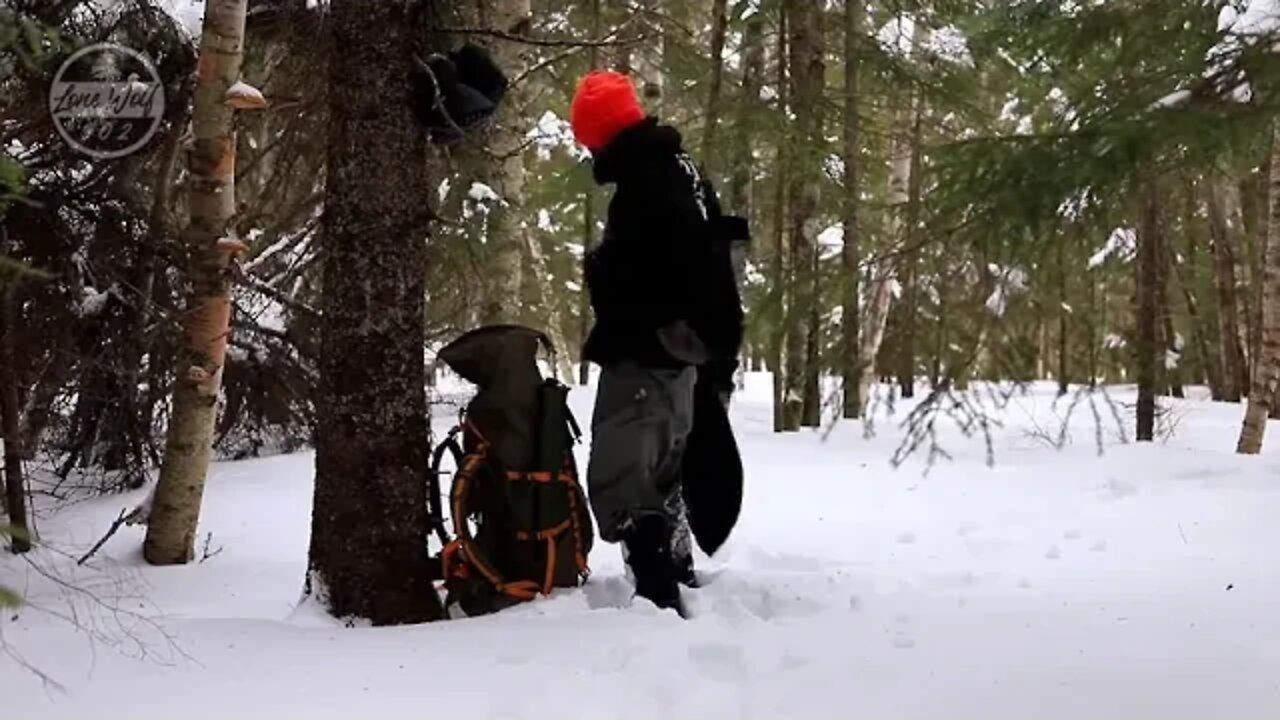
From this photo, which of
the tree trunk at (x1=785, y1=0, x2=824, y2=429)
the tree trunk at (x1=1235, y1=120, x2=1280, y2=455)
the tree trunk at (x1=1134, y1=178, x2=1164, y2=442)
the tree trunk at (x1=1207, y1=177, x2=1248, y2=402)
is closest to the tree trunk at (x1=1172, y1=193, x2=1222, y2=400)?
the tree trunk at (x1=1207, y1=177, x2=1248, y2=402)

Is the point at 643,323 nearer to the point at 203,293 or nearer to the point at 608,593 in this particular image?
the point at 608,593

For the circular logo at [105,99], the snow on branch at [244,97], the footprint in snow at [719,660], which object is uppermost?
the circular logo at [105,99]

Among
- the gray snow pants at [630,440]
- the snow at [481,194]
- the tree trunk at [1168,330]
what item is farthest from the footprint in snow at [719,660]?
the tree trunk at [1168,330]

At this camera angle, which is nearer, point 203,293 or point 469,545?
point 469,545

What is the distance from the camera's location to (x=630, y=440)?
4.01m

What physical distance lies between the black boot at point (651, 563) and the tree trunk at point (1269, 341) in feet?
25.1

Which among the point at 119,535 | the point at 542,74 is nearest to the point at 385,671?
the point at 119,535

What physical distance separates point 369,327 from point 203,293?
184 centimetres

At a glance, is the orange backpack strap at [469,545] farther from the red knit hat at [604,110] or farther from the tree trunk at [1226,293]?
the tree trunk at [1226,293]

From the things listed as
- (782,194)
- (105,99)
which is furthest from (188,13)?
(782,194)

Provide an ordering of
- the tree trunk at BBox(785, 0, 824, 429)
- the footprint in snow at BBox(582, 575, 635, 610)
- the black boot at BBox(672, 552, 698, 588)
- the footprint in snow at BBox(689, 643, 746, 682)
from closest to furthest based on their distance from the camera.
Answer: the footprint in snow at BBox(689, 643, 746, 682) < the footprint in snow at BBox(582, 575, 635, 610) < the black boot at BBox(672, 552, 698, 588) < the tree trunk at BBox(785, 0, 824, 429)

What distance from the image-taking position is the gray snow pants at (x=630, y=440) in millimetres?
3994

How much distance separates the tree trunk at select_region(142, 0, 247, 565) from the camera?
5.07 meters

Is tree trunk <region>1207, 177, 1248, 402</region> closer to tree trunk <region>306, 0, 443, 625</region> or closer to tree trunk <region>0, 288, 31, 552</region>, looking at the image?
tree trunk <region>306, 0, 443, 625</region>
